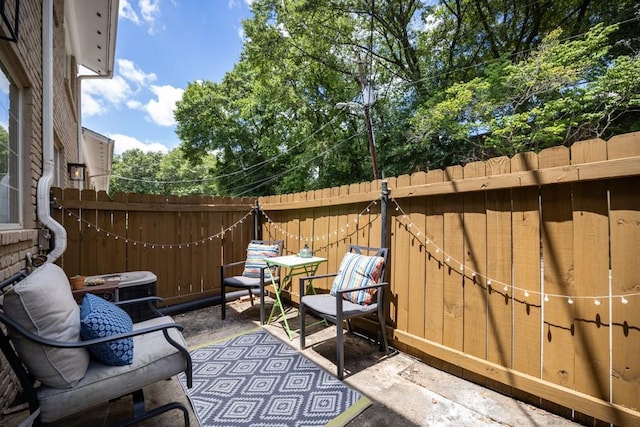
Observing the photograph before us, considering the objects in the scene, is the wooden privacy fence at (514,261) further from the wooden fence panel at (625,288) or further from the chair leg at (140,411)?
the chair leg at (140,411)

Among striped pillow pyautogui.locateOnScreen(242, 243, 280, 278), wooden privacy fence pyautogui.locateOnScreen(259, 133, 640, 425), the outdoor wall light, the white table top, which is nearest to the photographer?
wooden privacy fence pyautogui.locateOnScreen(259, 133, 640, 425)

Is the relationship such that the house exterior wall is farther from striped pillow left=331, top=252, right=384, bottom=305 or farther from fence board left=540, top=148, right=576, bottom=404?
fence board left=540, top=148, right=576, bottom=404

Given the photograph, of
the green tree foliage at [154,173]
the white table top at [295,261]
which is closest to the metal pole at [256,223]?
the white table top at [295,261]

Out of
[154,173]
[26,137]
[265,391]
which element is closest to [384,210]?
[265,391]

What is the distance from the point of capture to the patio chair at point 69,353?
1.32 meters

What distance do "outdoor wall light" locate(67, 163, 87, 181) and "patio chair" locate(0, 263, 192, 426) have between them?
3.61 m

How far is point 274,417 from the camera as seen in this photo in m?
1.88

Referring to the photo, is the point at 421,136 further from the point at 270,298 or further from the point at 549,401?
the point at 549,401

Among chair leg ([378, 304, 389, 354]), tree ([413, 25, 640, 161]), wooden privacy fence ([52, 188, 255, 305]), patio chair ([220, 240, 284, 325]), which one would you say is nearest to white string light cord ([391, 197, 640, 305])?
chair leg ([378, 304, 389, 354])

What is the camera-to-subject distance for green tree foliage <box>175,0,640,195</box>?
7434 millimetres

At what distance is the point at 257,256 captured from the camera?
13.2ft

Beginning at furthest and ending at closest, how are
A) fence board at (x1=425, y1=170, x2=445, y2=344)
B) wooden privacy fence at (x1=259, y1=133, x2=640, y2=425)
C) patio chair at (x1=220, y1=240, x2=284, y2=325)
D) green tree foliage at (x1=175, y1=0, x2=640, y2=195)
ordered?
green tree foliage at (x1=175, y1=0, x2=640, y2=195) < patio chair at (x1=220, y1=240, x2=284, y2=325) < fence board at (x1=425, y1=170, x2=445, y2=344) < wooden privacy fence at (x1=259, y1=133, x2=640, y2=425)

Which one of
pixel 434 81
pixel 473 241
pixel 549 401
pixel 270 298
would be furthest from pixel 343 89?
pixel 549 401

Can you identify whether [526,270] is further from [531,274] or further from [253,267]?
[253,267]
